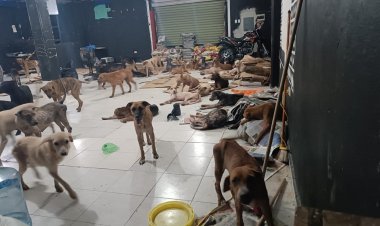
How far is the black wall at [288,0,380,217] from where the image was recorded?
3.35ft

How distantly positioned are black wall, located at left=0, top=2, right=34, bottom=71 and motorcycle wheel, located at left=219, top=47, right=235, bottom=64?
398 inches

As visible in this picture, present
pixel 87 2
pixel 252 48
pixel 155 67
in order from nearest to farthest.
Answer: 1. pixel 252 48
2. pixel 155 67
3. pixel 87 2

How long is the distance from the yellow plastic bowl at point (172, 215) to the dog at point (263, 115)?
163 cm

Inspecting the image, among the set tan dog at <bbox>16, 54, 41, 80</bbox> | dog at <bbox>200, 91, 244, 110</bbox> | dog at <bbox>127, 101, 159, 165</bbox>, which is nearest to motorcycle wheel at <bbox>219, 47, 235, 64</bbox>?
dog at <bbox>200, 91, 244, 110</bbox>

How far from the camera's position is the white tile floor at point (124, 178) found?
259 centimetres

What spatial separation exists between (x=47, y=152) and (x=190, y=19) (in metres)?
12.6

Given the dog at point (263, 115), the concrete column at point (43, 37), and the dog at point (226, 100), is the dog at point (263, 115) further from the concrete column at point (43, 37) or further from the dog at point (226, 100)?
the concrete column at point (43, 37)

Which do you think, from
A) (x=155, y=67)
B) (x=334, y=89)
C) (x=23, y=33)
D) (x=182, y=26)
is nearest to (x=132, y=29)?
(x=182, y=26)

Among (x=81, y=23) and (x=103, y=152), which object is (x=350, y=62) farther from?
(x=81, y=23)

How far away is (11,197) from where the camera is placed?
223 cm

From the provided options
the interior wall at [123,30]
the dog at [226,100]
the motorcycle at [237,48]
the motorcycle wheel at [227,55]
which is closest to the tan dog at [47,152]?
the dog at [226,100]

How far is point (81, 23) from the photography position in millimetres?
15766

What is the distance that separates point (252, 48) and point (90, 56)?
290 inches

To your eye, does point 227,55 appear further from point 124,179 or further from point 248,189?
point 248,189
